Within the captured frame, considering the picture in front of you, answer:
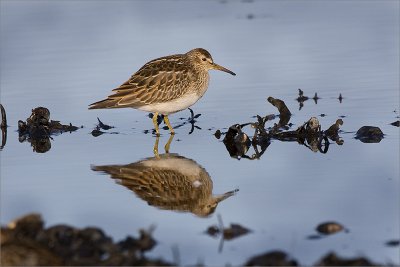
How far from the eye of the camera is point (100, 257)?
8.59m

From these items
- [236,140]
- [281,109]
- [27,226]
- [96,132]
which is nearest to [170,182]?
[236,140]

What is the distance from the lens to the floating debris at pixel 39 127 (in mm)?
12953

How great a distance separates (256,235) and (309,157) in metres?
2.75

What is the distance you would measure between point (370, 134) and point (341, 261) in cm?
428

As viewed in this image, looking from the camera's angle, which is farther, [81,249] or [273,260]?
[81,249]

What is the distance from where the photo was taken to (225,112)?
45.1 feet

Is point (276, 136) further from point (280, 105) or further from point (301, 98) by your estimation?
point (301, 98)

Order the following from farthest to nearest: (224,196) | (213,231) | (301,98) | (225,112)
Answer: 1. (301,98)
2. (225,112)
3. (224,196)
4. (213,231)

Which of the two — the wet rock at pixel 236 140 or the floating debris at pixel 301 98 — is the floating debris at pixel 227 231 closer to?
the wet rock at pixel 236 140

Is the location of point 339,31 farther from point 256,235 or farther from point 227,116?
point 256,235

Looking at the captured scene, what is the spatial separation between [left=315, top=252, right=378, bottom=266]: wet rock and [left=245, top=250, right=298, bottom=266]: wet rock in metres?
0.24

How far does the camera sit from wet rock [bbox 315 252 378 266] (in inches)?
320

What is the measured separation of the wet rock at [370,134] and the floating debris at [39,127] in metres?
3.69

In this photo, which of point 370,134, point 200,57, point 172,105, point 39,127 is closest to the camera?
point 370,134
